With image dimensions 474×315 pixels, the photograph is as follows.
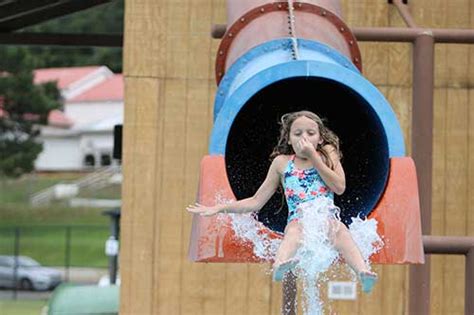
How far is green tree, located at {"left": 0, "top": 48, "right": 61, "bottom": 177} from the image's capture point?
158 ft

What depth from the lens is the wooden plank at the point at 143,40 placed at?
31.3 ft

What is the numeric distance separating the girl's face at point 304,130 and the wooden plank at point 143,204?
3273 mm

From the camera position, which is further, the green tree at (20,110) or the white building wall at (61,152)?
the white building wall at (61,152)

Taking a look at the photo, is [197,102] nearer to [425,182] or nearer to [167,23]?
[167,23]

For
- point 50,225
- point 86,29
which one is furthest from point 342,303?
point 86,29

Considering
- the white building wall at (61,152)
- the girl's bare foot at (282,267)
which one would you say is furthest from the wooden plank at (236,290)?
the white building wall at (61,152)

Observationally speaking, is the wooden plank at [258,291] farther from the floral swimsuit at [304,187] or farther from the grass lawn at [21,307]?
the grass lawn at [21,307]

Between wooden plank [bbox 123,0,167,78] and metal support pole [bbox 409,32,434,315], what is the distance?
2234 mm

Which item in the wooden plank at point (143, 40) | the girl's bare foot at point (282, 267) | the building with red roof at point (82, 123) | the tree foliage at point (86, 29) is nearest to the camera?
the girl's bare foot at point (282, 267)

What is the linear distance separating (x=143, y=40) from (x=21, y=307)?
676 inches

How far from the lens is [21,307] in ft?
85.1

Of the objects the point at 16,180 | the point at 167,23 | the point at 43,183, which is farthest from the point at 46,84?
the point at 167,23

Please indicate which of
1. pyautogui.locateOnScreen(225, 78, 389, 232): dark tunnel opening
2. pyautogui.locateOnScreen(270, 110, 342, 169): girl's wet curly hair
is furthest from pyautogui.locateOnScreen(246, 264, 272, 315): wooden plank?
pyautogui.locateOnScreen(270, 110, 342, 169): girl's wet curly hair

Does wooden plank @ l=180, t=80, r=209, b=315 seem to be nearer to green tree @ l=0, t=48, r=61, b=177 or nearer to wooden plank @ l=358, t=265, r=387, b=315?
wooden plank @ l=358, t=265, r=387, b=315
